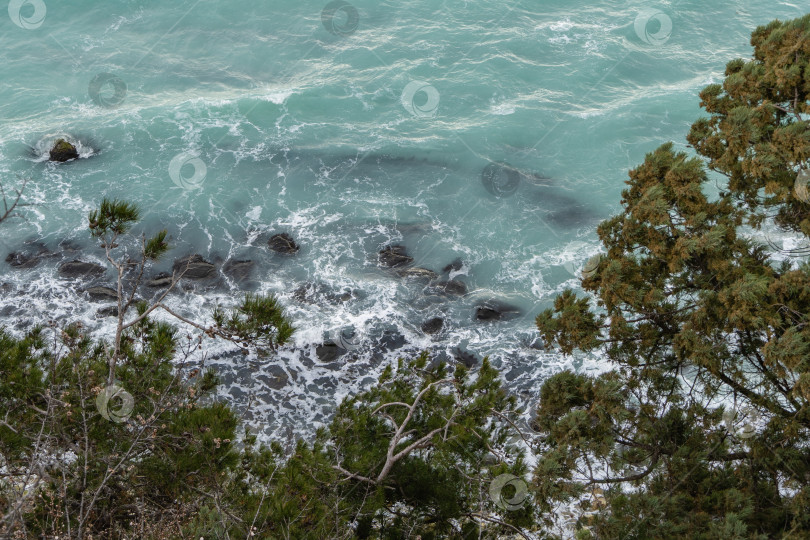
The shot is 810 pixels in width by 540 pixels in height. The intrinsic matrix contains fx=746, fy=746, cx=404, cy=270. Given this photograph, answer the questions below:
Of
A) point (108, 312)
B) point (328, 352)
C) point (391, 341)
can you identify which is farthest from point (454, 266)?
point (108, 312)

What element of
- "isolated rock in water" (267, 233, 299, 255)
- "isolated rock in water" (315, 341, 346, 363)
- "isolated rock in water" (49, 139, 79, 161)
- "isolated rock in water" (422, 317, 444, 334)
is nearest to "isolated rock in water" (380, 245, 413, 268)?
"isolated rock in water" (422, 317, 444, 334)

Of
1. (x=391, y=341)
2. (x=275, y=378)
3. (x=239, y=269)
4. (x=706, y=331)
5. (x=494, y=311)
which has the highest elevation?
(x=706, y=331)

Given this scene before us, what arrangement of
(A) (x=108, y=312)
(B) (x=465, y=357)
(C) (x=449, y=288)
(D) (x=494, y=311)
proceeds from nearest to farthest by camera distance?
1. (B) (x=465, y=357)
2. (A) (x=108, y=312)
3. (D) (x=494, y=311)
4. (C) (x=449, y=288)

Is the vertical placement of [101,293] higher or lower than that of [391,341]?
higher

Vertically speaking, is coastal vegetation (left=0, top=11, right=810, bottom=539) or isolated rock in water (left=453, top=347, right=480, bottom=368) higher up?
coastal vegetation (left=0, top=11, right=810, bottom=539)

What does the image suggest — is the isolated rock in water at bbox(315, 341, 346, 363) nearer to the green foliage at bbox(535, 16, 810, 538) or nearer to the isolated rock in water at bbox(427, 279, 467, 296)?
the isolated rock in water at bbox(427, 279, 467, 296)

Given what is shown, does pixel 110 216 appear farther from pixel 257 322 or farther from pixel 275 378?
pixel 275 378

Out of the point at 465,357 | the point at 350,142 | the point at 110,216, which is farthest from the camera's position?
the point at 350,142
